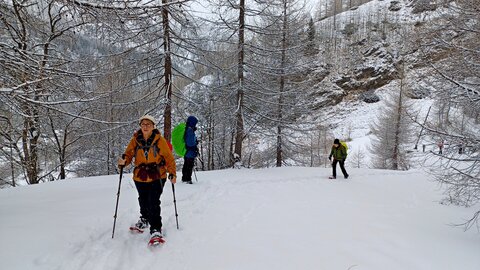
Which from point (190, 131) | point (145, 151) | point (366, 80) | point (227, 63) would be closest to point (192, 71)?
point (227, 63)

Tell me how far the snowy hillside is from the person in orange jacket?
535 millimetres

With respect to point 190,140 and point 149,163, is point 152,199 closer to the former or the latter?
point 149,163

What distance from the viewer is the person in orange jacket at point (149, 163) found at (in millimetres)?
4504

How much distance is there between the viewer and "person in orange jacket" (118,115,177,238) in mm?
4504

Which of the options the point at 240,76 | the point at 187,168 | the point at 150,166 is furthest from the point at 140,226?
the point at 240,76

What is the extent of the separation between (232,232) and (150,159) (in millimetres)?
1832

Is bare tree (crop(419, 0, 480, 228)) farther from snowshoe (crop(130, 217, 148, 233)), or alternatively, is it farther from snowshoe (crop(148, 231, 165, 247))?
snowshoe (crop(130, 217, 148, 233))

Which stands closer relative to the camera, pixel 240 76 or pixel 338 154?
pixel 338 154

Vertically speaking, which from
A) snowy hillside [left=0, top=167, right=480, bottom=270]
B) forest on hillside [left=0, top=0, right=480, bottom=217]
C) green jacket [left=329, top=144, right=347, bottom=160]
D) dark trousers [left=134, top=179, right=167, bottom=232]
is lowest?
snowy hillside [left=0, top=167, right=480, bottom=270]

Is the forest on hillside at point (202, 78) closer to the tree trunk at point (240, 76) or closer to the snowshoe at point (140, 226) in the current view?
the tree trunk at point (240, 76)

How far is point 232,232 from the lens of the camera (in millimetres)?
4941

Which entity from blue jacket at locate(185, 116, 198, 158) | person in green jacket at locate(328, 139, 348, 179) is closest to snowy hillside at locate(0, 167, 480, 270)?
blue jacket at locate(185, 116, 198, 158)

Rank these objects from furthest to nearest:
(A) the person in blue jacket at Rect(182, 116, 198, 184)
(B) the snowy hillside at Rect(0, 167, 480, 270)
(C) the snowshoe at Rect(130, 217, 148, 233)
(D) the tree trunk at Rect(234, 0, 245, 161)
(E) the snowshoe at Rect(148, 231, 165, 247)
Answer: (D) the tree trunk at Rect(234, 0, 245, 161), (A) the person in blue jacket at Rect(182, 116, 198, 184), (C) the snowshoe at Rect(130, 217, 148, 233), (E) the snowshoe at Rect(148, 231, 165, 247), (B) the snowy hillside at Rect(0, 167, 480, 270)

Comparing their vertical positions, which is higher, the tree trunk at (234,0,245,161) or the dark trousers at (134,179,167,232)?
the tree trunk at (234,0,245,161)
